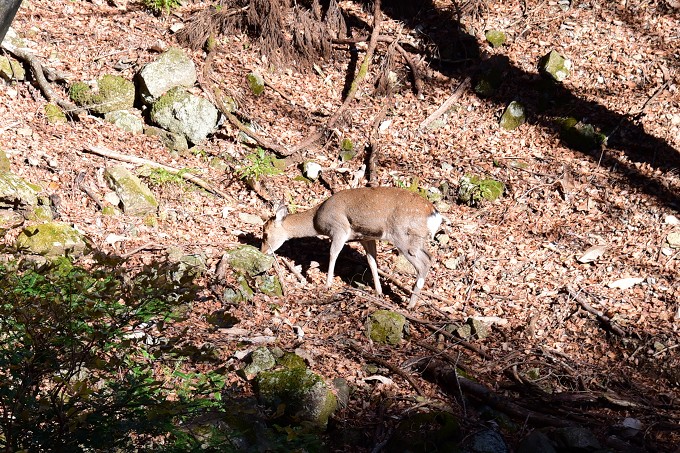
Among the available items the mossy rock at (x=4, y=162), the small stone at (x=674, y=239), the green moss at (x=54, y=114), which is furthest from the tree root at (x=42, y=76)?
the small stone at (x=674, y=239)

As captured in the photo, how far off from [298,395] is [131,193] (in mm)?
4422

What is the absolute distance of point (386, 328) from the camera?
303 inches

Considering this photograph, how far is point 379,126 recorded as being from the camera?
12.0 metres

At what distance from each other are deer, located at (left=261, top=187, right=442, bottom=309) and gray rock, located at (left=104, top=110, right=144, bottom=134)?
291 cm

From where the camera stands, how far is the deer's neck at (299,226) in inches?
373

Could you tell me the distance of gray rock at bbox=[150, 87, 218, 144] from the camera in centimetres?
1080

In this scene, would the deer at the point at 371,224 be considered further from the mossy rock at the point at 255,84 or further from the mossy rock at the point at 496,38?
the mossy rock at the point at 496,38

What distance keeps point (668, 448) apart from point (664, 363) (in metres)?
1.48

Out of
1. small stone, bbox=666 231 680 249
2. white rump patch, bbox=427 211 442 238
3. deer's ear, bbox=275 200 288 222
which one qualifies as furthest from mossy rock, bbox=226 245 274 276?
small stone, bbox=666 231 680 249

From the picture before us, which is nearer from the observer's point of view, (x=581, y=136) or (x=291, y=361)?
(x=291, y=361)

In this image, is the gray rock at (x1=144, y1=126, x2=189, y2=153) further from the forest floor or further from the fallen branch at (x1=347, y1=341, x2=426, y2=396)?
the fallen branch at (x1=347, y1=341, x2=426, y2=396)

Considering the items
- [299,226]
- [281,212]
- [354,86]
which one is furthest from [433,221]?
[354,86]

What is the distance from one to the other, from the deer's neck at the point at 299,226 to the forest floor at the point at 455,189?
1.38ft

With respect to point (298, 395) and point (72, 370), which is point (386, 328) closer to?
point (298, 395)
